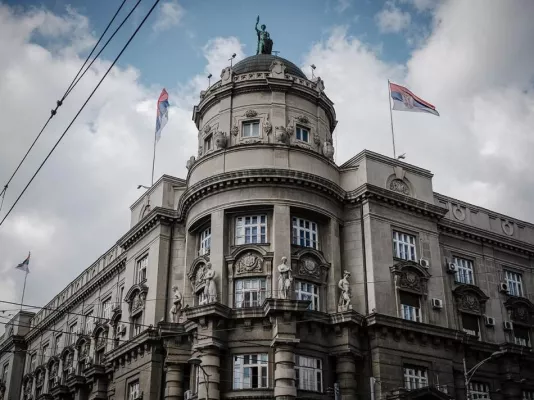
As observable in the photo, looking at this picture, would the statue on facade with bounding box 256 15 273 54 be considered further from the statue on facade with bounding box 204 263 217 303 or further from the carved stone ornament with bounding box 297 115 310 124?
the statue on facade with bounding box 204 263 217 303

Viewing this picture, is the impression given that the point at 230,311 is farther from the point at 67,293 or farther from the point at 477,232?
the point at 67,293

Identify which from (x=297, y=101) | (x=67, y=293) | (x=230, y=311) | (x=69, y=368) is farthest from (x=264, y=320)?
(x=67, y=293)

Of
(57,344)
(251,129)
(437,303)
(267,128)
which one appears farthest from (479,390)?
(57,344)

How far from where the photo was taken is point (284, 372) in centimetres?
3503

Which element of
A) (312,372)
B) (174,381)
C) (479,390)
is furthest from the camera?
(479,390)

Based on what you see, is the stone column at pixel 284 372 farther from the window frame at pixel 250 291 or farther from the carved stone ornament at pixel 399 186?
the carved stone ornament at pixel 399 186

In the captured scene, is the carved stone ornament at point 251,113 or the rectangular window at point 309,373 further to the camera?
the carved stone ornament at point 251,113

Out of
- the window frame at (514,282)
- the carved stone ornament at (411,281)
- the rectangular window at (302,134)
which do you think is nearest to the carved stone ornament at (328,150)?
the rectangular window at (302,134)

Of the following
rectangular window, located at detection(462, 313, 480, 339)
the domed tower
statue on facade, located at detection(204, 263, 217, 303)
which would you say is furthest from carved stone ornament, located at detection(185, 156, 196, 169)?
rectangular window, located at detection(462, 313, 480, 339)

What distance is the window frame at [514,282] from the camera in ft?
158

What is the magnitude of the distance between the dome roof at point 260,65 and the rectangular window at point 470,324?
62.4 feet

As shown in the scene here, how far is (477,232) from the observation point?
4734 cm

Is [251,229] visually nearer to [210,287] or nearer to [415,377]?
[210,287]

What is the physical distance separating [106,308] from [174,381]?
56.1 feet
